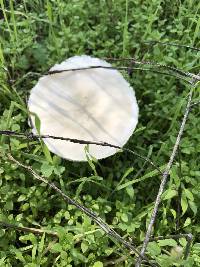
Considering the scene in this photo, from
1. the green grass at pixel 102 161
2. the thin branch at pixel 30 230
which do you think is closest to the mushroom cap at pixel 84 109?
the green grass at pixel 102 161

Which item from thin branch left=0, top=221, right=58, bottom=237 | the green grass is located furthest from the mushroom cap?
thin branch left=0, top=221, right=58, bottom=237

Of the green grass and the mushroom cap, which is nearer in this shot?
the green grass

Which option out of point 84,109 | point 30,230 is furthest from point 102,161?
point 30,230

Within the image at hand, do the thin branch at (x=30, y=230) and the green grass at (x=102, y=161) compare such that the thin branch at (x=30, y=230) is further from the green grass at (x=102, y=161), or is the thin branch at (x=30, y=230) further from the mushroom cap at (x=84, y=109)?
the mushroom cap at (x=84, y=109)

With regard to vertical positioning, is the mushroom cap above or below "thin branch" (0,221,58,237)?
above

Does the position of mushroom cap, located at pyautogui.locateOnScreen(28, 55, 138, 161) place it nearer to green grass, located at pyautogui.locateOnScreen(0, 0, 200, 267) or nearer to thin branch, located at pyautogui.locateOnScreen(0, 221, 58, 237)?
green grass, located at pyautogui.locateOnScreen(0, 0, 200, 267)

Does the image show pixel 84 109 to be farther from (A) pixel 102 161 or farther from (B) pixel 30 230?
(B) pixel 30 230
